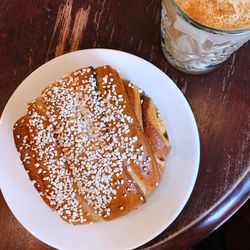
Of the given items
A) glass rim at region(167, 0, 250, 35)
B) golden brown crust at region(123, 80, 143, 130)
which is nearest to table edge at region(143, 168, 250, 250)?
golden brown crust at region(123, 80, 143, 130)

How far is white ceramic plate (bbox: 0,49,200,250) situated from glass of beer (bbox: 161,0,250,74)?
93 millimetres

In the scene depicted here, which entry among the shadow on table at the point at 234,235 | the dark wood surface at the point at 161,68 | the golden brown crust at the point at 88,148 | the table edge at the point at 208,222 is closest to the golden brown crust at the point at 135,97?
the golden brown crust at the point at 88,148

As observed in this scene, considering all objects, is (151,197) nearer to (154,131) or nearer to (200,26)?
(154,131)

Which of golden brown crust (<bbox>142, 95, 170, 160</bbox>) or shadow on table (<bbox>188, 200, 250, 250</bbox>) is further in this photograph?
shadow on table (<bbox>188, 200, 250, 250</bbox>)

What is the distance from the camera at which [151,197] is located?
102 centimetres

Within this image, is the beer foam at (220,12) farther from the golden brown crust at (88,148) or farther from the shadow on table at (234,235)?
the shadow on table at (234,235)

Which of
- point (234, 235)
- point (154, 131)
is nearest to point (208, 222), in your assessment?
point (154, 131)

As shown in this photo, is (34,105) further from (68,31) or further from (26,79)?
(68,31)

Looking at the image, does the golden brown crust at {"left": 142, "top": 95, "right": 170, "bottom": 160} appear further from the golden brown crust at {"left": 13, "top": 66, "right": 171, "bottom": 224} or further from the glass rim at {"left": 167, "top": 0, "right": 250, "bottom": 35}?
the glass rim at {"left": 167, "top": 0, "right": 250, "bottom": 35}

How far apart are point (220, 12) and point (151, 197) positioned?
426 mm

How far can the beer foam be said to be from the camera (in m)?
0.86

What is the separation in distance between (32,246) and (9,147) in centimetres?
24

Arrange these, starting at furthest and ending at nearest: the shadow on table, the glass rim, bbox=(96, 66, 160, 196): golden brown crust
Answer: the shadow on table
bbox=(96, 66, 160, 196): golden brown crust
the glass rim

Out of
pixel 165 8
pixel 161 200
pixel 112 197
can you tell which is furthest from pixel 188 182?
pixel 165 8
